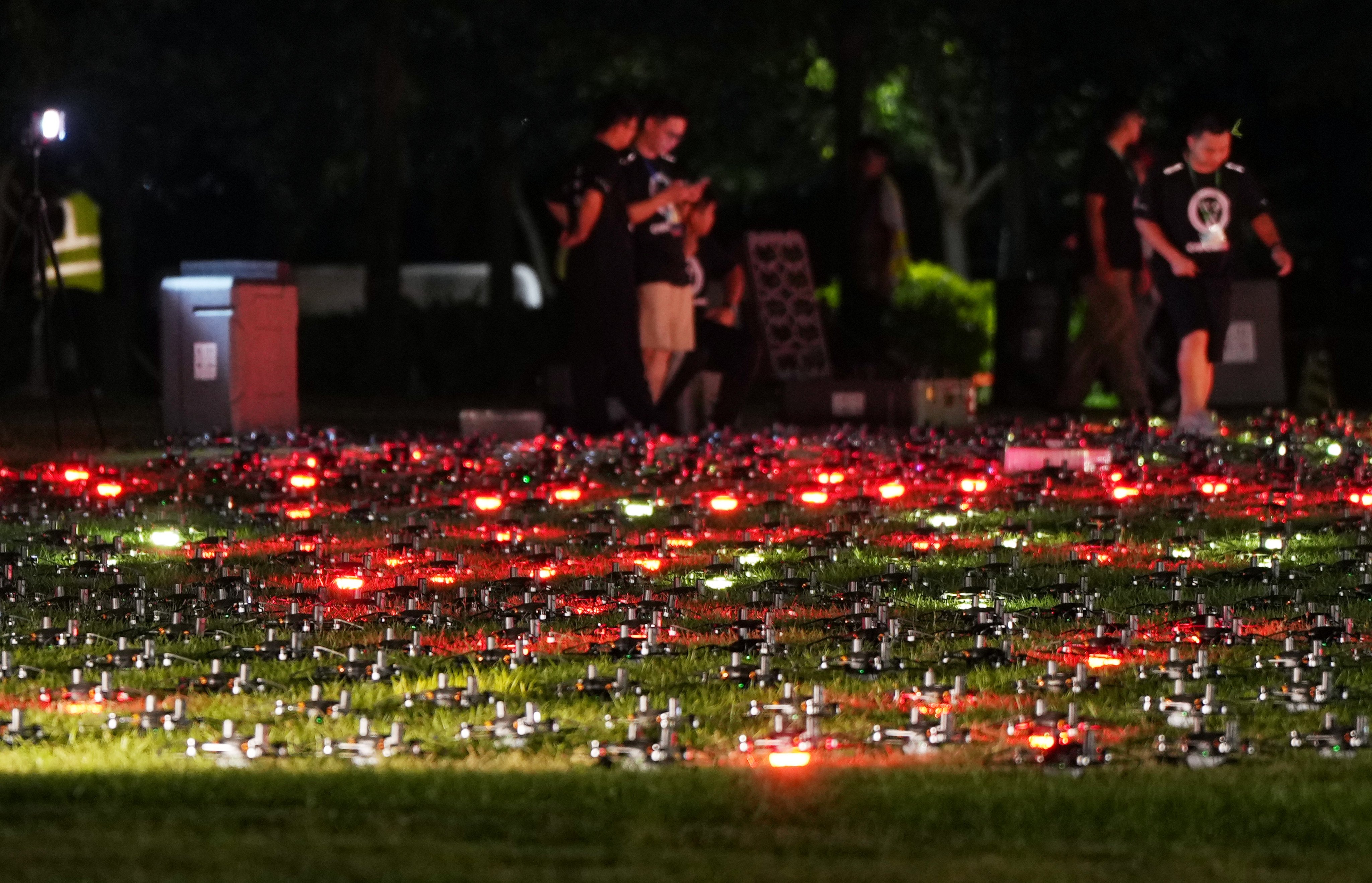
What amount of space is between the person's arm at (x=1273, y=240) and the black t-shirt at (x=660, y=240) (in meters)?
3.71

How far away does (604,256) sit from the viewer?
17.0 m

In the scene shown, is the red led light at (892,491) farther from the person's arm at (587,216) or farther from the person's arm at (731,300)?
the person's arm at (731,300)

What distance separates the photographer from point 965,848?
5.29 m

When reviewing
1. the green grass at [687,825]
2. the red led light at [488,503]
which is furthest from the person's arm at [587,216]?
the green grass at [687,825]

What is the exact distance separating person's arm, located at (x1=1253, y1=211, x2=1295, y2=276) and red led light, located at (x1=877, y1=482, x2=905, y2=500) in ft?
13.4

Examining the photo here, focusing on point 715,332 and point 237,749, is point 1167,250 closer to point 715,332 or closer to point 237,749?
point 715,332

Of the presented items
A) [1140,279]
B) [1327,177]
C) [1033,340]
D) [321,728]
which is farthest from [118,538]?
[1327,177]

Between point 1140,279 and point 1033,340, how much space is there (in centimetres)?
369

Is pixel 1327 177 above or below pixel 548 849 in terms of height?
above

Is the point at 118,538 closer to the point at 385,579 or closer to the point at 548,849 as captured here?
the point at 385,579

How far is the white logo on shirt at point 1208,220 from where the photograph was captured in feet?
57.5

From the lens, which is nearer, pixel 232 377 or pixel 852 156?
pixel 232 377

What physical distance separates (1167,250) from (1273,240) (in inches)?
37.3

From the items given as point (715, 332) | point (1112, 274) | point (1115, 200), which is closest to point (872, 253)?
point (1112, 274)
